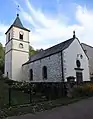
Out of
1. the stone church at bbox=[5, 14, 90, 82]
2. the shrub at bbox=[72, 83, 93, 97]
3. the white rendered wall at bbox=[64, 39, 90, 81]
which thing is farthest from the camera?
the stone church at bbox=[5, 14, 90, 82]

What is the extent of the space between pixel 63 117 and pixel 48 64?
16.4 metres

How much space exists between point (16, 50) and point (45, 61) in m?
8.51

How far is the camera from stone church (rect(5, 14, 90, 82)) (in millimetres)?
21484

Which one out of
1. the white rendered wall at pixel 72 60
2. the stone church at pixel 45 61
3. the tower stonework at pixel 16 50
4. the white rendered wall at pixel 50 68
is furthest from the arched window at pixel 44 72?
the tower stonework at pixel 16 50

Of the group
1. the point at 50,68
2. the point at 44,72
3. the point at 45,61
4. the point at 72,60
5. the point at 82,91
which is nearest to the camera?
the point at 82,91

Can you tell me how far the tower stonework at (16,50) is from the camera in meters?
29.5

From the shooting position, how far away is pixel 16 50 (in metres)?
30.2

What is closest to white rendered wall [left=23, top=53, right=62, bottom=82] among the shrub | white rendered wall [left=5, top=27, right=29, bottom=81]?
white rendered wall [left=5, top=27, right=29, bottom=81]

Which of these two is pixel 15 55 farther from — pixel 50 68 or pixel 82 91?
pixel 82 91

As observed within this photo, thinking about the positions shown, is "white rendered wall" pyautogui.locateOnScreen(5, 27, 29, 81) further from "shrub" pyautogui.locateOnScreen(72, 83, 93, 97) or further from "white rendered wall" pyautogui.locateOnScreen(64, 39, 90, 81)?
"shrub" pyautogui.locateOnScreen(72, 83, 93, 97)

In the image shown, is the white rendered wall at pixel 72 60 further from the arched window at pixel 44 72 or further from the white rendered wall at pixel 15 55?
the white rendered wall at pixel 15 55

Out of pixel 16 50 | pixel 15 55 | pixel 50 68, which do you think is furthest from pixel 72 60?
pixel 16 50

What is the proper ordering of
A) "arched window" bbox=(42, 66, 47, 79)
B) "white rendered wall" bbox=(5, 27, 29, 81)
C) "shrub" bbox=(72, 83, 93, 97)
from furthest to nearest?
"white rendered wall" bbox=(5, 27, 29, 81)
"arched window" bbox=(42, 66, 47, 79)
"shrub" bbox=(72, 83, 93, 97)

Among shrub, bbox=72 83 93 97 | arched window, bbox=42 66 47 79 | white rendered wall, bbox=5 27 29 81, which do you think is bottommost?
shrub, bbox=72 83 93 97
